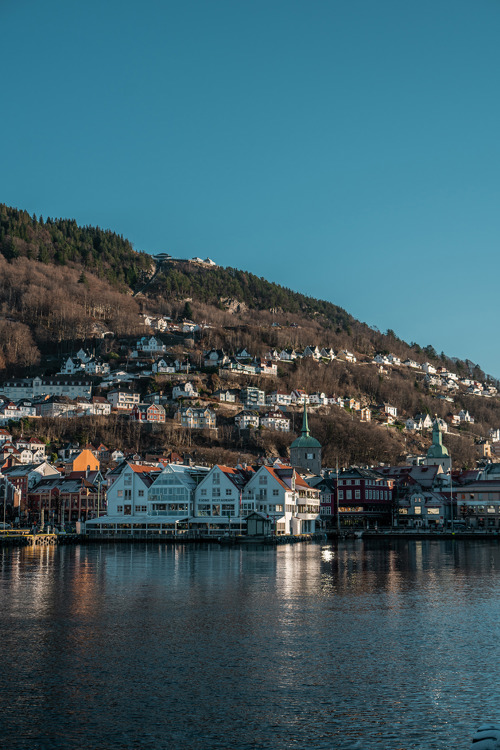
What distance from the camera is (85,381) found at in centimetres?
18438

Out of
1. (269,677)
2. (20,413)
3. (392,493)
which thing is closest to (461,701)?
(269,677)

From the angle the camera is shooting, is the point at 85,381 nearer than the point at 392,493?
No

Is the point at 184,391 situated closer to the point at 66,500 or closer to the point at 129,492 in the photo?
the point at 66,500

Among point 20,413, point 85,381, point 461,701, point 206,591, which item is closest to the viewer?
point 461,701

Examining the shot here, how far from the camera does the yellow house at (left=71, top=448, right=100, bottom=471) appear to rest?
13025cm

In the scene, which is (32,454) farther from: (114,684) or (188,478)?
(114,684)

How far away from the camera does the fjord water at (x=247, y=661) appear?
1850 centimetres

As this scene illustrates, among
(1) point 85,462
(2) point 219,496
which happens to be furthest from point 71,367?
(2) point 219,496

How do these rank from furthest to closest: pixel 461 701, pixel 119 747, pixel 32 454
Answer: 1. pixel 32 454
2. pixel 461 701
3. pixel 119 747

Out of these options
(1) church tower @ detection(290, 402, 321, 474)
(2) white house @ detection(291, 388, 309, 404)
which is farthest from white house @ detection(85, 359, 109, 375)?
(1) church tower @ detection(290, 402, 321, 474)

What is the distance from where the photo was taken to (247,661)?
25.0 m

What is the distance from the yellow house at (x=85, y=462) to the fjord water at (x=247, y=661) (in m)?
82.5

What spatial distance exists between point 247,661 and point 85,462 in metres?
112

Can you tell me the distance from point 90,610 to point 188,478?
198 feet
